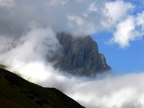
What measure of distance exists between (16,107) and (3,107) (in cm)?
853

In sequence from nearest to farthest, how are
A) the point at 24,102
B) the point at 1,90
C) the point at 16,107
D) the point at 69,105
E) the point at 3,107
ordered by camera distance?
the point at 3,107, the point at 16,107, the point at 1,90, the point at 24,102, the point at 69,105

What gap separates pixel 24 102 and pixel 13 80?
62.1 metres

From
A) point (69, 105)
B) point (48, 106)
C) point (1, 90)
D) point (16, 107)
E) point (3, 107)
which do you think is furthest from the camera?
point (69, 105)

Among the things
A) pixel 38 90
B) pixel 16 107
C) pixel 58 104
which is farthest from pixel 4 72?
pixel 16 107

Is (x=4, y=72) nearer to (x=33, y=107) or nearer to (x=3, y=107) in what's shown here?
(x=33, y=107)

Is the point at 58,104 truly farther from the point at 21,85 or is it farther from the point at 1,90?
the point at 1,90

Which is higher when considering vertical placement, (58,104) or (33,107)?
(58,104)

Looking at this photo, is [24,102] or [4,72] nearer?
[24,102]

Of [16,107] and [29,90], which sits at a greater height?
[29,90]

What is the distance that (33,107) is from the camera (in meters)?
120

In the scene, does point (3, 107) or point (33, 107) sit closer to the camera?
point (3, 107)

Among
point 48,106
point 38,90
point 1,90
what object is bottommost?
point 1,90

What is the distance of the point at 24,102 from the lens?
4641 inches

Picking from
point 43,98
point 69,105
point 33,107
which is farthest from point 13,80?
point 33,107
